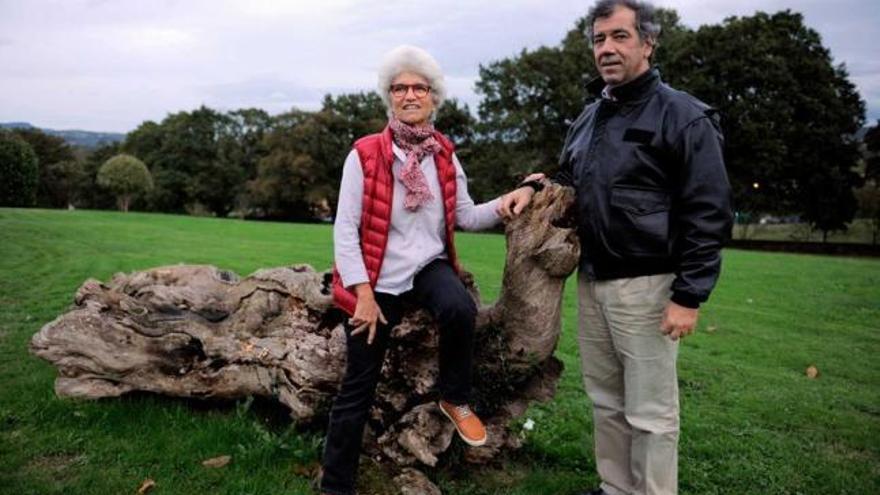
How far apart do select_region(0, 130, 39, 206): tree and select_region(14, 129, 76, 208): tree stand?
1697cm

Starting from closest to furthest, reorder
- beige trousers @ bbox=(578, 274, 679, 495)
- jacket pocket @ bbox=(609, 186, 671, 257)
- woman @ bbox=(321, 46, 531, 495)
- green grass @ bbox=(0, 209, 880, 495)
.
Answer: jacket pocket @ bbox=(609, 186, 671, 257) → beige trousers @ bbox=(578, 274, 679, 495) → woman @ bbox=(321, 46, 531, 495) → green grass @ bbox=(0, 209, 880, 495)

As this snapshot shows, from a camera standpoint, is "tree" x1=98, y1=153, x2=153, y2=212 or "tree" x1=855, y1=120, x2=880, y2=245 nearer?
"tree" x1=855, y1=120, x2=880, y2=245

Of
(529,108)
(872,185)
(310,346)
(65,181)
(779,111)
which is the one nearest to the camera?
(310,346)

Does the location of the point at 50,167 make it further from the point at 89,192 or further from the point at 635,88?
the point at 635,88

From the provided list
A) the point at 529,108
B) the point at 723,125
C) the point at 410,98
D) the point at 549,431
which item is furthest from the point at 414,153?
the point at 529,108

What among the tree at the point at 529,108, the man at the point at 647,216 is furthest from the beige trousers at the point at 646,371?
the tree at the point at 529,108

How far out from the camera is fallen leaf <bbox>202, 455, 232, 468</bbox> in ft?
15.0

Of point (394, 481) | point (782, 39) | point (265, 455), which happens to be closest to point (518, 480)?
point (394, 481)

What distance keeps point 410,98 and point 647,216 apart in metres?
1.73

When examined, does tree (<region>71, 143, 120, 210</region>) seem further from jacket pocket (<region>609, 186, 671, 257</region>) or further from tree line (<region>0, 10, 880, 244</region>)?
jacket pocket (<region>609, 186, 671, 257</region>)

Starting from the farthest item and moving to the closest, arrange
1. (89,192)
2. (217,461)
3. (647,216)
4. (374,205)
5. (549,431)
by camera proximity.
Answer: (89,192), (549,431), (217,461), (374,205), (647,216)

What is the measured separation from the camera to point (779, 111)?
125 ft

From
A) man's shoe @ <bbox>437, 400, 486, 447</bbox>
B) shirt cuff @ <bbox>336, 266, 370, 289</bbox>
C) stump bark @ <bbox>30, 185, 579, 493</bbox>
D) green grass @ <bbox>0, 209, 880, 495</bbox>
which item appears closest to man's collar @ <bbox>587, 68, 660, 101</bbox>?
stump bark @ <bbox>30, 185, 579, 493</bbox>

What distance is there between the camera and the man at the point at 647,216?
11.5 ft
